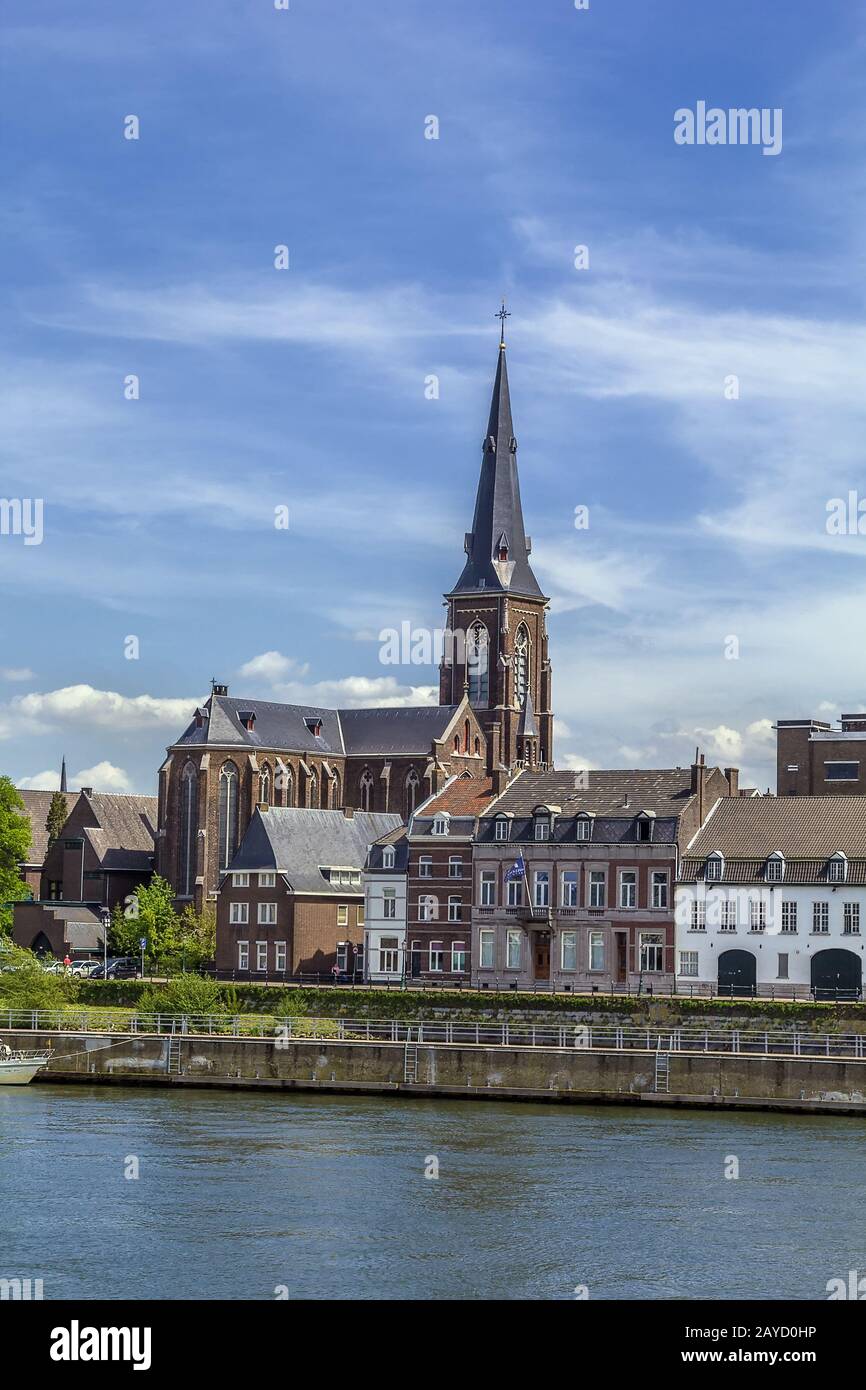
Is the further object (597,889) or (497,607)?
(497,607)

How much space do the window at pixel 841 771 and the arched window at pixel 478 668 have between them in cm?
3495

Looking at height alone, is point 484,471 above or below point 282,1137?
above

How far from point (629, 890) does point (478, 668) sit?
5718 cm

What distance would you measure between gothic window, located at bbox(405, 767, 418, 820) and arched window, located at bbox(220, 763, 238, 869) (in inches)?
447

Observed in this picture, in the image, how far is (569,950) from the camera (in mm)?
86625

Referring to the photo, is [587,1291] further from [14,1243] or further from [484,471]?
[484,471]

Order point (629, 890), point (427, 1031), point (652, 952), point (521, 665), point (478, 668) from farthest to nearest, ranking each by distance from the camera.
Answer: point (521, 665), point (478, 668), point (629, 890), point (652, 952), point (427, 1031)

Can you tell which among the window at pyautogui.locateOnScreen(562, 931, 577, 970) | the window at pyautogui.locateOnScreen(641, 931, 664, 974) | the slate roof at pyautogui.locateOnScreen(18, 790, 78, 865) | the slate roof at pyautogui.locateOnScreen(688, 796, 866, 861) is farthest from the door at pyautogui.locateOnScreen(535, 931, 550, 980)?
the slate roof at pyautogui.locateOnScreen(18, 790, 78, 865)

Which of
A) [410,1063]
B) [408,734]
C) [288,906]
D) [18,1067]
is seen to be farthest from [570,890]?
[408,734]

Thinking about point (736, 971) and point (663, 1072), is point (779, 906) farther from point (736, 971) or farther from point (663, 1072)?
point (663, 1072)

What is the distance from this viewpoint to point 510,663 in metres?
142

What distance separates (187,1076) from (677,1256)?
31428 millimetres
